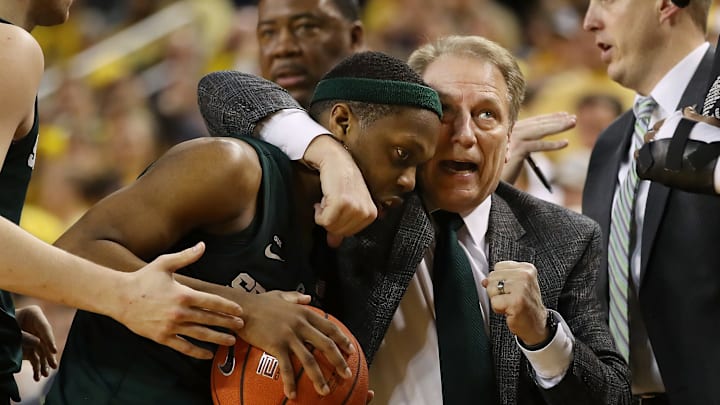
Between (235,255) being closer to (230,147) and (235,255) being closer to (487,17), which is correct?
(230,147)

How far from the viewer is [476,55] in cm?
283

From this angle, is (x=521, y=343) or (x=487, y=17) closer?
(x=521, y=343)

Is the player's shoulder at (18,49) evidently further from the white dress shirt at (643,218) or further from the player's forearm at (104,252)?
the white dress shirt at (643,218)

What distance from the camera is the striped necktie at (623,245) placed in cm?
312

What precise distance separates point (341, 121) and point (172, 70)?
5435 millimetres

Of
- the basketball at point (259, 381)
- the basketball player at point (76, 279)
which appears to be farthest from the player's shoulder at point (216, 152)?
the basketball at point (259, 381)

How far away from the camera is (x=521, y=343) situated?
251 centimetres

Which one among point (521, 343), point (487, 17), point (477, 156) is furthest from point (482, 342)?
point (487, 17)

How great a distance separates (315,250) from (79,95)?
17.4 ft

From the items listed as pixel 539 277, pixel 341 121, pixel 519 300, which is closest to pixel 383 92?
pixel 341 121

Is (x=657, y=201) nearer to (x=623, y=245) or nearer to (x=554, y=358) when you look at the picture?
(x=623, y=245)

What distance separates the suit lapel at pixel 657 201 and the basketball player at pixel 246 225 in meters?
0.96

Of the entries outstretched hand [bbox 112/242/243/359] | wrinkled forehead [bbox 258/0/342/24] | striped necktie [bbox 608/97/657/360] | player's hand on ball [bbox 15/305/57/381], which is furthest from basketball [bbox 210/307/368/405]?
wrinkled forehead [bbox 258/0/342/24]

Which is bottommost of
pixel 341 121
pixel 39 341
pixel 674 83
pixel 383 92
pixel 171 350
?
pixel 39 341
